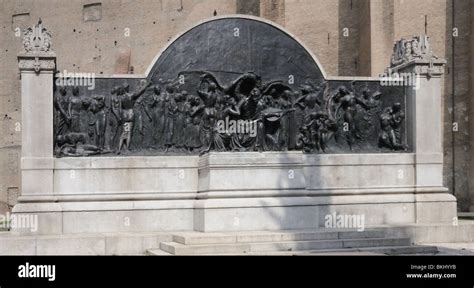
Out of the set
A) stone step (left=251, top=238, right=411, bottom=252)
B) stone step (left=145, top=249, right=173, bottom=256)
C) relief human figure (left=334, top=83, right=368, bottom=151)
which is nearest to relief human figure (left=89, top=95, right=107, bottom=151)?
stone step (left=145, top=249, right=173, bottom=256)

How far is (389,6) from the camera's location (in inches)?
1137

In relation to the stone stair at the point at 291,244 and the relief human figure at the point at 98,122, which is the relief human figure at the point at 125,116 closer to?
the relief human figure at the point at 98,122

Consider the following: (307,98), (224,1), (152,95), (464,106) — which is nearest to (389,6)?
(464,106)

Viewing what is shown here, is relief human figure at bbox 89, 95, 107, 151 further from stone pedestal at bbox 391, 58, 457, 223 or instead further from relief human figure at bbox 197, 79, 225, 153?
stone pedestal at bbox 391, 58, 457, 223

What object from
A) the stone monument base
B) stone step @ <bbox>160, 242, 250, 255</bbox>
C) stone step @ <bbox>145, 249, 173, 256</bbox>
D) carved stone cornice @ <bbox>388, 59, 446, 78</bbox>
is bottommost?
stone step @ <bbox>145, 249, 173, 256</bbox>

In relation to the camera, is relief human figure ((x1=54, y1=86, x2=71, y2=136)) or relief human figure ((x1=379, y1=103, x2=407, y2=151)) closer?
relief human figure ((x1=54, y1=86, x2=71, y2=136))

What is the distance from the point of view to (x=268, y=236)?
14.1 metres

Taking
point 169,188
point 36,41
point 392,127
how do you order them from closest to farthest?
1. point 36,41
2. point 169,188
3. point 392,127

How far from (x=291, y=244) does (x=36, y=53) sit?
7.12 metres

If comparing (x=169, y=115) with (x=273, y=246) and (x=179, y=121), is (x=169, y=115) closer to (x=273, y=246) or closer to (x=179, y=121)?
(x=179, y=121)

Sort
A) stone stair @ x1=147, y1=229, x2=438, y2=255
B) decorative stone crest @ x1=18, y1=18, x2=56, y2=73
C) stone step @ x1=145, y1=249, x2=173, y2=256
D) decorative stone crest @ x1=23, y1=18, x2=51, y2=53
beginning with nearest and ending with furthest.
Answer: stone stair @ x1=147, y1=229, x2=438, y2=255 < stone step @ x1=145, y1=249, x2=173, y2=256 < decorative stone crest @ x1=18, y1=18, x2=56, y2=73 < decorative stone crest @ x1=23, y1=18, x2=51, y2=53

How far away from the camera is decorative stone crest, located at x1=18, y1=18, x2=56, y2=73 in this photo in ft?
52.2

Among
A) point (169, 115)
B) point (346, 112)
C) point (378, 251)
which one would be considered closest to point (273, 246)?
point (378, 251)

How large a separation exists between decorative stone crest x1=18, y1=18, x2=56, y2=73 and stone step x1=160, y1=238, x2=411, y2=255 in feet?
16.1
